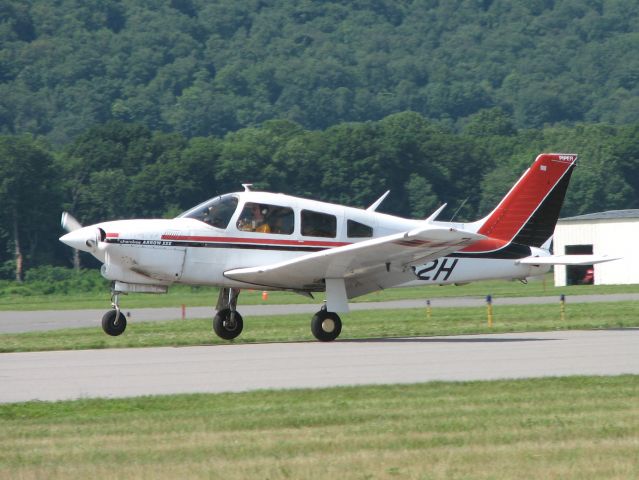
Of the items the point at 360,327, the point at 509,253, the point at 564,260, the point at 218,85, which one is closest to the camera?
the point at 564,260

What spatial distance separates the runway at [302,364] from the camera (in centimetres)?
1337

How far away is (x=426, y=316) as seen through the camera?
2611cm

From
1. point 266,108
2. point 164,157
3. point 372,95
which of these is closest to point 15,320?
point 164,157

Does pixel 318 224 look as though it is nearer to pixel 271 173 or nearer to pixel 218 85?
pixel 271 173

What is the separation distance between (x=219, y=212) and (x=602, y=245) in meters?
32.4

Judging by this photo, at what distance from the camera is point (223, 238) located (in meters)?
19.2

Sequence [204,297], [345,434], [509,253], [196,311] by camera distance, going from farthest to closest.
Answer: [204,297]
[196,311]
[509,253]
[345,434]

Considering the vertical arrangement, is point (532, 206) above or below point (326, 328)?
above

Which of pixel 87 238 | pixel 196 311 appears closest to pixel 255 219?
pixel 87 238

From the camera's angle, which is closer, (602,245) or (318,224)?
(318,224)

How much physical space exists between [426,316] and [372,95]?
157844 millimetres

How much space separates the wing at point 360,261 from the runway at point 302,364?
3.37ft

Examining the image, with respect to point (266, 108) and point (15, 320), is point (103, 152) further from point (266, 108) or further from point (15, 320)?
point (266, 108)

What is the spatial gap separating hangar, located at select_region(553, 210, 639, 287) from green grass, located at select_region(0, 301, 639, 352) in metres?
21.1
